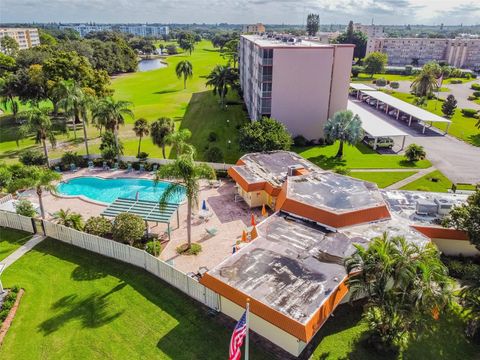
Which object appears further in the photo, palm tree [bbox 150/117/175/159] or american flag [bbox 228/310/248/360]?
palm tree [bbox 150/117/175/159]

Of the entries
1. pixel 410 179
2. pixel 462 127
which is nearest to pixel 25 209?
pixel 410 179

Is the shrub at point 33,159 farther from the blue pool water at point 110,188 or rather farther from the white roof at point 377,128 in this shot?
the white roof at point 377,128

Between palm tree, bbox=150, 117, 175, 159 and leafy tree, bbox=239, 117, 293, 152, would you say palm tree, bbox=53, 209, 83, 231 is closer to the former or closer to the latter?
palm tree, bbox=150, 117, 175, 159

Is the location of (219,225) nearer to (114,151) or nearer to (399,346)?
(399,346)

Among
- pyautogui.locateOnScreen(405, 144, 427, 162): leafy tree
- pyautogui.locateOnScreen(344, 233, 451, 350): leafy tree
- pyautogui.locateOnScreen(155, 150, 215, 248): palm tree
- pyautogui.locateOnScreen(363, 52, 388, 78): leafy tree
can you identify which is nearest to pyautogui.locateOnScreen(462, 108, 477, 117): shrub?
pyautogui.locateOnScreen(405, 144, 427, 162): leafy tree

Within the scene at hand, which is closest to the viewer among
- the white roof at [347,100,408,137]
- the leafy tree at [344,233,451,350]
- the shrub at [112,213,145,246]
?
the leafy tree at [344,233,451,350]

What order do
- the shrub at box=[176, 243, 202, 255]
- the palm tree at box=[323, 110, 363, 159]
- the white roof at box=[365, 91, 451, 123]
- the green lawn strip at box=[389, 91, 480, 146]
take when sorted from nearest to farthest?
the shrub at box=[176, 243, 202, 255]
the palm tree at box=[323, 110, 363, 159]
the green lawn strip at box=[389, 91, 480, 146]
the white roof at box=[365, 91, 451, 123]

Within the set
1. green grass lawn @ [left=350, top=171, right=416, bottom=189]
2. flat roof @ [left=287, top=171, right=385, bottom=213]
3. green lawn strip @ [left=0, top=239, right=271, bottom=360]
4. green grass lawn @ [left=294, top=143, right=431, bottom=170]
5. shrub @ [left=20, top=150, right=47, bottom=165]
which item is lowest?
green lawn strip @ [left=0, top=239, right=271, bottom=360]
